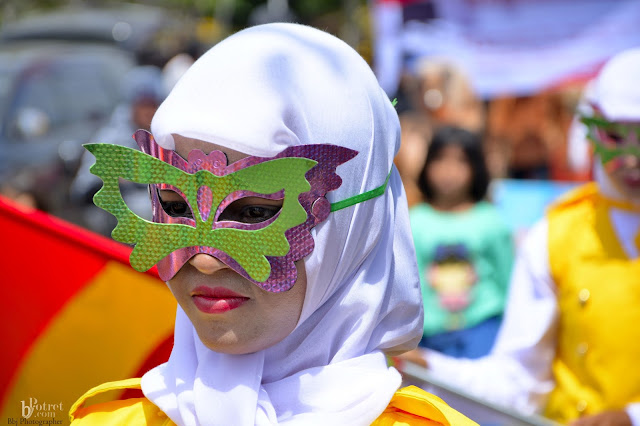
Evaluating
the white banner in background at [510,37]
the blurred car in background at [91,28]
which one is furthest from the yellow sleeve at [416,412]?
the blurred car in background at [91,28]

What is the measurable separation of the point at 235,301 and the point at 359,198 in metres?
0.34

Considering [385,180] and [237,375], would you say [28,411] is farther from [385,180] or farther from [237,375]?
[385,180]

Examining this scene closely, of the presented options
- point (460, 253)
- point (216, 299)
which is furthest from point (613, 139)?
point (216, 299)

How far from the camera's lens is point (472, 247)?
5.29 meters

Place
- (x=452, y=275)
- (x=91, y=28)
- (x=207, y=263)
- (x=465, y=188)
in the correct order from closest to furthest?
1. (x=207, y=263)
2. (x=452, y=275)
3. (x=465, y=188)
4. (x=91, y=28)

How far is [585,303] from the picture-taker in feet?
12.2

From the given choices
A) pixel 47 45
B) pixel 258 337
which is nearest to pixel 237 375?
pixel 258 337

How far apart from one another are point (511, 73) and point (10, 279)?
5.48 m

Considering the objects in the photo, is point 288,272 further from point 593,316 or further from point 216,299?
point 593,316

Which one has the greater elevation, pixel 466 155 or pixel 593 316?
pixel 593 316

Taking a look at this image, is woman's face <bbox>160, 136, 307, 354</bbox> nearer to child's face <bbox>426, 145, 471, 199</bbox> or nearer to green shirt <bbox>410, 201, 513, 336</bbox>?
green shirt <bbox>410, 201, 513, 336</bbox>

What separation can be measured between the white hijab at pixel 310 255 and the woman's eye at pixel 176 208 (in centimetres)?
14

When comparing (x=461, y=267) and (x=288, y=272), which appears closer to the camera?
(x=288, y=272)

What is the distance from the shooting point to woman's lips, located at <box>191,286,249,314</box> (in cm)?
202
